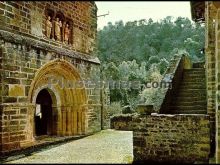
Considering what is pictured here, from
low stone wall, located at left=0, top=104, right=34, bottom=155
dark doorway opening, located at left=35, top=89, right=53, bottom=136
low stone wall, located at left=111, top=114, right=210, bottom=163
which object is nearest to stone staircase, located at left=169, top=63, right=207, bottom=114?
low stone wall, located at left=111, top=114, right=210, bottom=163

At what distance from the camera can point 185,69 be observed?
1120 centimetres

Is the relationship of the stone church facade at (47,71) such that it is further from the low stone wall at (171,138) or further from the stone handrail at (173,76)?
the stone handrail at (173,76)

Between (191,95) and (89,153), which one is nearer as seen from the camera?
(89,153)

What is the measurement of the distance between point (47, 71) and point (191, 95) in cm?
502

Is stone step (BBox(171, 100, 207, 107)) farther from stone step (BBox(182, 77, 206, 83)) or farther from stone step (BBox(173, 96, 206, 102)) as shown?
stone step (BBox(182, 77, 206, 83))

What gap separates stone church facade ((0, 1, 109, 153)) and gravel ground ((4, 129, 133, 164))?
3.69 ft

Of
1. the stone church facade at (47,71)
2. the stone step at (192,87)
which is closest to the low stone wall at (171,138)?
the stone step at (192,87)

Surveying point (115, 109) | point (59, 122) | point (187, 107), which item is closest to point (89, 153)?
point (187, 107)

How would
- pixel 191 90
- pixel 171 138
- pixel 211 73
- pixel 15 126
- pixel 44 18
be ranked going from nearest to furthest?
pixel 171 138 < pixel 211 73 < pixel 15 126 < pixel 191 90 < pixel 44 18

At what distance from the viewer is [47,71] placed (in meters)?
10.6

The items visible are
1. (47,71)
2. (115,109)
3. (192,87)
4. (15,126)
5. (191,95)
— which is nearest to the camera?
(15,126)

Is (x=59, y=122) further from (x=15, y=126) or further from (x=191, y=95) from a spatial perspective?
(x=191, y=95)

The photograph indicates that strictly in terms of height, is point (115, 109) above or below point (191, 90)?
below

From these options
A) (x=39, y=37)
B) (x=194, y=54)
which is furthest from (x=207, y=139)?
(x=194, y=54)
